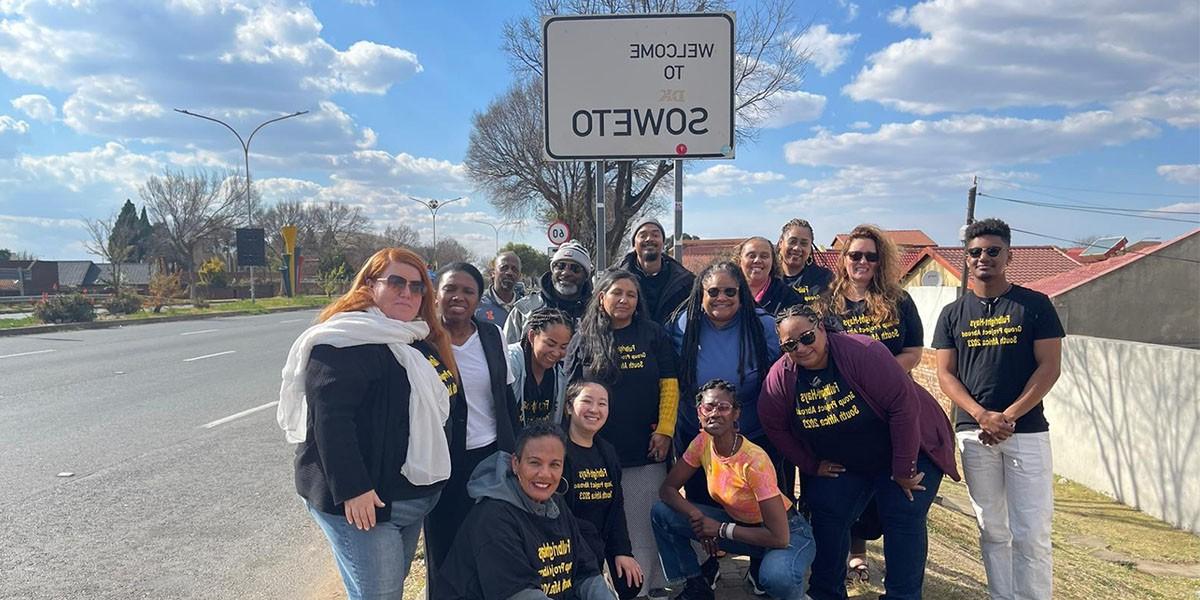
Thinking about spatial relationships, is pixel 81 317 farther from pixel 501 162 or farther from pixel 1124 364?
pixel 1124 364

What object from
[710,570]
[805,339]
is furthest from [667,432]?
[805,339]

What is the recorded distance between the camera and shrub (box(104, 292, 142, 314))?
23359 millimetres

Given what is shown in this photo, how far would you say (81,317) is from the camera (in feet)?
67.2

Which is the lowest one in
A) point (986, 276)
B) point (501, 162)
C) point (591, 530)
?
point (591, 530)

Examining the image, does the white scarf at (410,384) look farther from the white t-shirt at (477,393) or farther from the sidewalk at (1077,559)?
the sidewalk at (1077,559)

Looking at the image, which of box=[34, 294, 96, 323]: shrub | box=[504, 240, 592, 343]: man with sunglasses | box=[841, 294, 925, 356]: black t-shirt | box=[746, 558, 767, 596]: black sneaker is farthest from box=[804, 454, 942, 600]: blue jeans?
box=[34, 294, 96, 323]: shrub

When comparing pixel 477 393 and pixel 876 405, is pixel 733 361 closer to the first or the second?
pixel 876 405

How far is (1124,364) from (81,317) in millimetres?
25496

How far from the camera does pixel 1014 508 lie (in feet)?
10.5

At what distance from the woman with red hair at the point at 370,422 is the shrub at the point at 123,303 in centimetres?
2615

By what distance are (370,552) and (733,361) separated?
1.88m

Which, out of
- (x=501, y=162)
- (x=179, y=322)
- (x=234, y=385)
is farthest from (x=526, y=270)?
(x=234, y=385)

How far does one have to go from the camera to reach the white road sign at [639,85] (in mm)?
3848

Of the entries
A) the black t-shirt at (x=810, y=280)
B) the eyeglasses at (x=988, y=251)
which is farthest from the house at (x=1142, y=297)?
the eyeglasses at (x=988, y=251)
